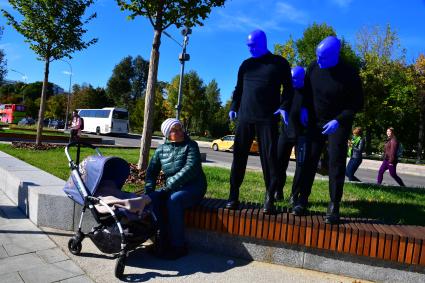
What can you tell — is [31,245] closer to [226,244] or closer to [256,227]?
[226,244]

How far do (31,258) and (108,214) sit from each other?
2.88 feet

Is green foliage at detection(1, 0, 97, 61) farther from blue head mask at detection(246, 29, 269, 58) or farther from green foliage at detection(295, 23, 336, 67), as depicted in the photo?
green foliage at detection(295, 23, 336, 67)

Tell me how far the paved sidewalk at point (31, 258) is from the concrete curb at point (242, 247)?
27cm

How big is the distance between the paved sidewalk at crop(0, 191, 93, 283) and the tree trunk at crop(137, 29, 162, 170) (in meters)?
3.05

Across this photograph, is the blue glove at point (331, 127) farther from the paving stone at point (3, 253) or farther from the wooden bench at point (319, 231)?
the paving stone at point (3, 253)

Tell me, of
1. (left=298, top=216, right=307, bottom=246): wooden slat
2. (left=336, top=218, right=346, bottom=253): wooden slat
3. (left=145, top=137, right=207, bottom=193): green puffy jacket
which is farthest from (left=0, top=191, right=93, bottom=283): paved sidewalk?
(left=336, top=218, right=346, bottom=253): wooden slat

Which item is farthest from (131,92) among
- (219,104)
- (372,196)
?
(372,196)

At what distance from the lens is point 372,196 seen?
752cm

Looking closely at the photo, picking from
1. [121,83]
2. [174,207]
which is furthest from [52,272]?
[121,83]

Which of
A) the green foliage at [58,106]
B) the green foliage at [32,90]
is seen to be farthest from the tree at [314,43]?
the green foliage at [32,90]

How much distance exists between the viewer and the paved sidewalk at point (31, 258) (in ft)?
11.6

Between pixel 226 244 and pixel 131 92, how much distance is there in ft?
286

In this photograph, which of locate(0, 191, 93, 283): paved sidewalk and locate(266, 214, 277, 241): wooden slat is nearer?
locate(0, 191, 93, 283): paved sidewalk

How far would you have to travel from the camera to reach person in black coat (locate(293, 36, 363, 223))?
13.5 ft
